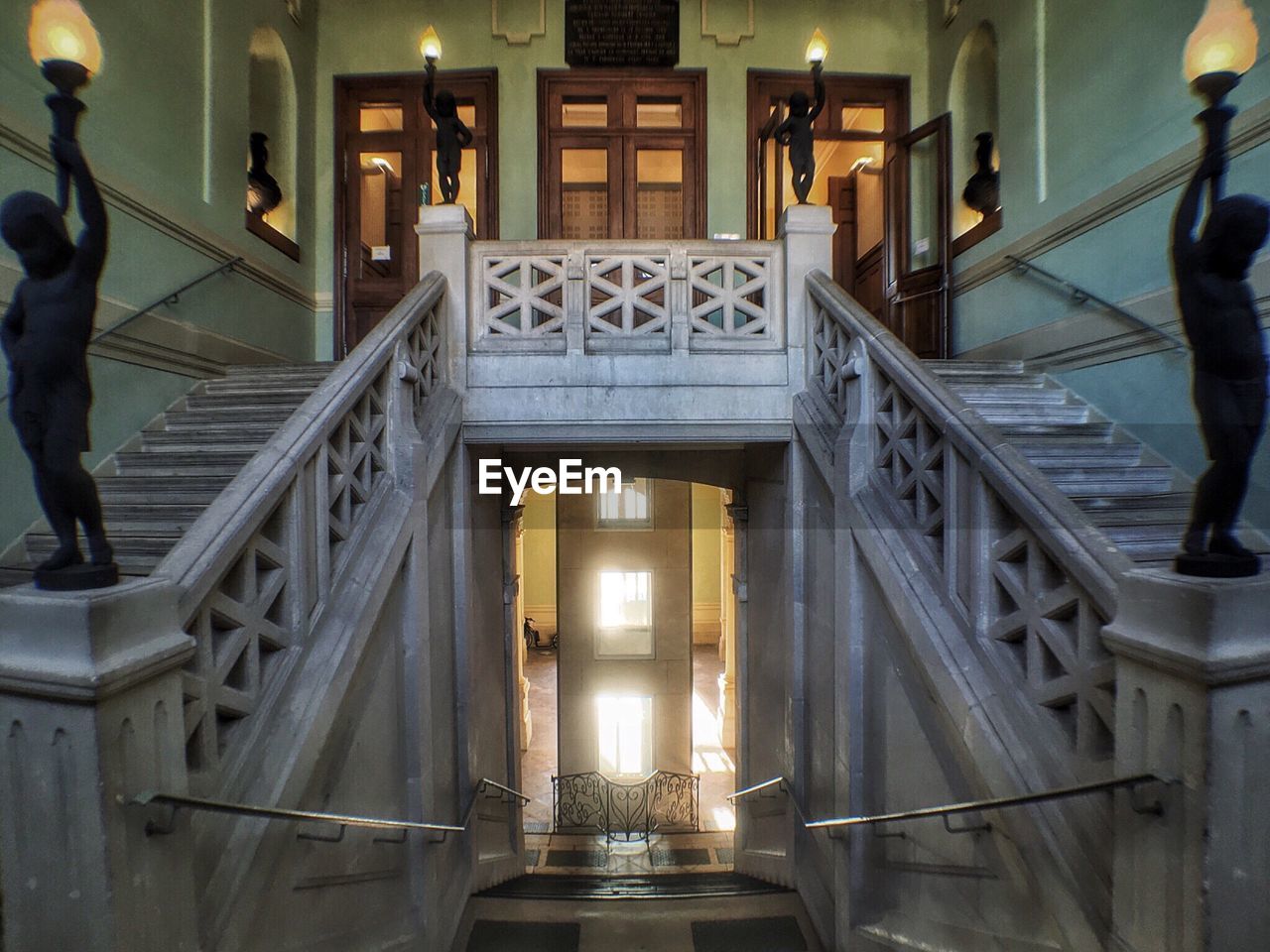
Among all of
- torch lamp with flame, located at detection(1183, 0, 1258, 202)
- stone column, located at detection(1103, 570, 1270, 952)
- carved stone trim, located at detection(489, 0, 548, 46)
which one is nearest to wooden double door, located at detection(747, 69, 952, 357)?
carved stone trim, located at detection(489, 0, 548, 46)

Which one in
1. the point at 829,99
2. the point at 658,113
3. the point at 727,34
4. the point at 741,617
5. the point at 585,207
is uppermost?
the point at 727,34

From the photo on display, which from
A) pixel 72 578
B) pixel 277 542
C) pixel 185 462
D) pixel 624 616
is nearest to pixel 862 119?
pixel 624 616

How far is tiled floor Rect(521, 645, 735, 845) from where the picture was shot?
10977mm

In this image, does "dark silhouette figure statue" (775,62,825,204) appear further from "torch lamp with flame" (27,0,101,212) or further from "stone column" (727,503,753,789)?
"torch lamp with flame" (27,0,101,212)

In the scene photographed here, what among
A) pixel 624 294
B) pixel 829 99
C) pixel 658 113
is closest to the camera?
pixel 624 294

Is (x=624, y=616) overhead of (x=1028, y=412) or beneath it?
beneath

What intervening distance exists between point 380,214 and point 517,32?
5941mm

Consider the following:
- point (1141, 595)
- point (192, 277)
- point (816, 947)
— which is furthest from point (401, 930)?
point (192, 277)

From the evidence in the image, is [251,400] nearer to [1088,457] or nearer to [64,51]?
[64,51]

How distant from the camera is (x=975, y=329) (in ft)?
24.5

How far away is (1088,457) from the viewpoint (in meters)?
4.54

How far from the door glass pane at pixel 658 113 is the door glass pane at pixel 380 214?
3580mm

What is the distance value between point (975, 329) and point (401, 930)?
761 centimetres

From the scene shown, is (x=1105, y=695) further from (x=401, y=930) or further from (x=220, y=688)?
(x=401, y=930)
